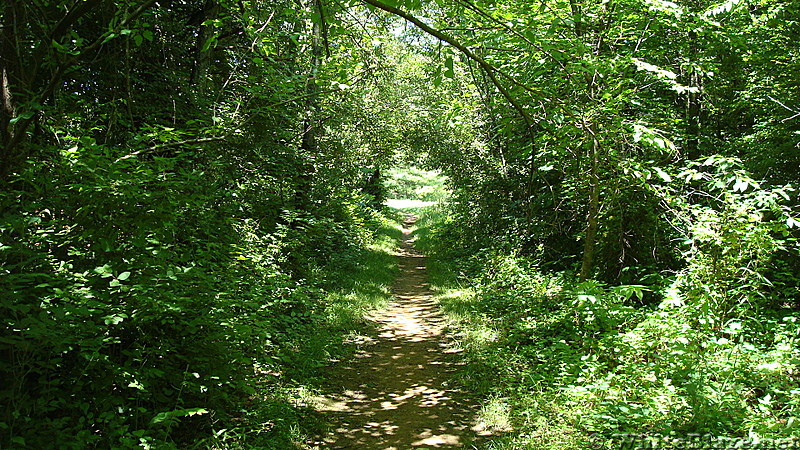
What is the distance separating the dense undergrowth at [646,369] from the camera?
3.71 m

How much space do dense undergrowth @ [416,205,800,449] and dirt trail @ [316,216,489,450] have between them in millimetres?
374

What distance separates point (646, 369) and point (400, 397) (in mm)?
2809

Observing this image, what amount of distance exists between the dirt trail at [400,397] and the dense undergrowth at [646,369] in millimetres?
374

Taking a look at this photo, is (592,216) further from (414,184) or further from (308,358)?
(414,184)

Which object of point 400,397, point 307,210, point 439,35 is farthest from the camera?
point 307,210

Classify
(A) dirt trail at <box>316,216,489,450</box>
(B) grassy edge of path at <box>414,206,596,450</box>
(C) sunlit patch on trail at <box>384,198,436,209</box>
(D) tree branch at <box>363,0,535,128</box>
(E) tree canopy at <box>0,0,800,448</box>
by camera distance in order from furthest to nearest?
(C) sunlit patch on trail at <box>384,198,436,209</box> → (A) dirt trail at <box>316,216,489,450</box> → (B) grassy edge of path at <box>414,206,596,450</box> → (E) tree canopy at <box>0,0,800,448</box> → (D) tree branch at <box>363,0,535,128</box>

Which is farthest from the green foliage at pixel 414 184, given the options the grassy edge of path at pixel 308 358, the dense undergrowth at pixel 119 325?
the dense undergrowth at pixel 119 325

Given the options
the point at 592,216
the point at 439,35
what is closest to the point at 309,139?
the point at 592,216

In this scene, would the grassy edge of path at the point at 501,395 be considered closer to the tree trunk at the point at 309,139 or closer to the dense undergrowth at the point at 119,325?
the dense undergrowth at the point at 119,325

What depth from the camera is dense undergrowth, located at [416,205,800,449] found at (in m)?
3.71

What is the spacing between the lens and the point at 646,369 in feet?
14.8

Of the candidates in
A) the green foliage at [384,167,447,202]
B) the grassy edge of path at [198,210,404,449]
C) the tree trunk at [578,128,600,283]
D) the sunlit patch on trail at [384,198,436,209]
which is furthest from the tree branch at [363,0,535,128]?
the sunlit patch on trail at [384,198,436,209]

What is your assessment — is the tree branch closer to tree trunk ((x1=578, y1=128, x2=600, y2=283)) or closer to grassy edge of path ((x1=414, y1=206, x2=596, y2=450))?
grassy edge of path ((x1=414, y1=206, x2=596, y2=450))

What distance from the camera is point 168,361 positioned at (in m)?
3.79
